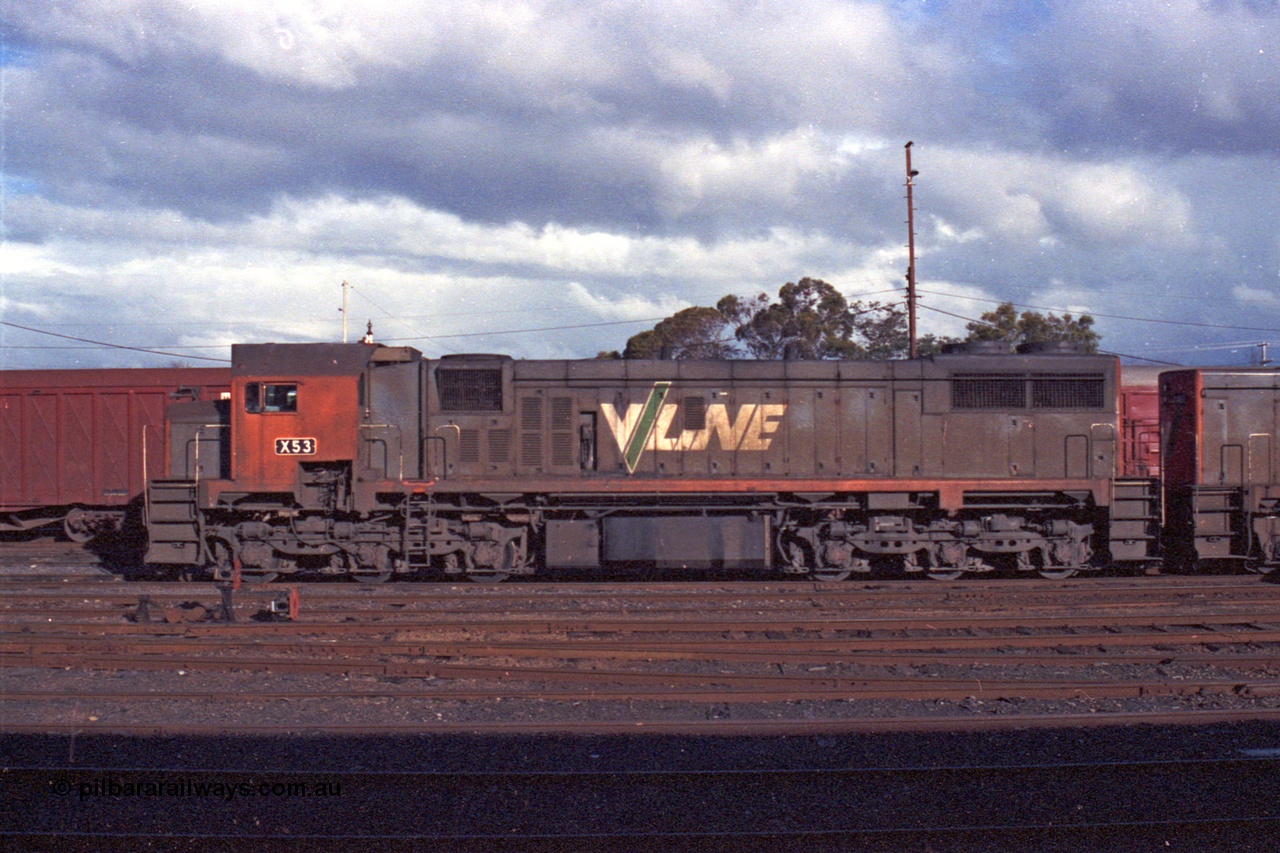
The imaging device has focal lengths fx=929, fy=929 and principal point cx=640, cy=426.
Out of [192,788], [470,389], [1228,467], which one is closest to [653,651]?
[192,788]

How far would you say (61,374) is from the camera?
17000 mm

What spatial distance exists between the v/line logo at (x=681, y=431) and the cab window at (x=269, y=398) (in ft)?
14.5

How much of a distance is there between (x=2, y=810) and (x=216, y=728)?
149 cm

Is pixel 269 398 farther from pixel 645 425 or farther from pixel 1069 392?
pixel 1069 392

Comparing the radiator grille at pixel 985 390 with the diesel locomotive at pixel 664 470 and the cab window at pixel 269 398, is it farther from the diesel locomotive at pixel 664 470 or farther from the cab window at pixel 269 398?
the cab window at pixel 269 398

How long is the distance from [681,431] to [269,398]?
5917 mm

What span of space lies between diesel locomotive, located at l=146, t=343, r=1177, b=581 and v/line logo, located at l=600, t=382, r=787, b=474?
0.03 meters

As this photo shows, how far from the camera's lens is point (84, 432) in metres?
16.8

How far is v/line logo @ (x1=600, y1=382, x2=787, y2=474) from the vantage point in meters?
13.8

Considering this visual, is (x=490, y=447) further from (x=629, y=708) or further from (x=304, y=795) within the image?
(x=304, y=795)

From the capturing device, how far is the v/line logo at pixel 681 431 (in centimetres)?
1378

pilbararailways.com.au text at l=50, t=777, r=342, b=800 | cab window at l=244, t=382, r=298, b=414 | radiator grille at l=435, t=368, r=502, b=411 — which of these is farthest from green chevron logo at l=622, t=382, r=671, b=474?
pilbararailways.com.au text at l=50, t=777, r=342, b=800

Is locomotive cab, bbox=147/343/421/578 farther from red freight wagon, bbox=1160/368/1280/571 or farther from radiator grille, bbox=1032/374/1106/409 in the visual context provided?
red freight wagon, bbox=1160/368/1280/571

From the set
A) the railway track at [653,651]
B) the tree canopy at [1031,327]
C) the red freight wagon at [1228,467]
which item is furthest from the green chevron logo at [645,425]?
the tree canopy at [1031,327]
